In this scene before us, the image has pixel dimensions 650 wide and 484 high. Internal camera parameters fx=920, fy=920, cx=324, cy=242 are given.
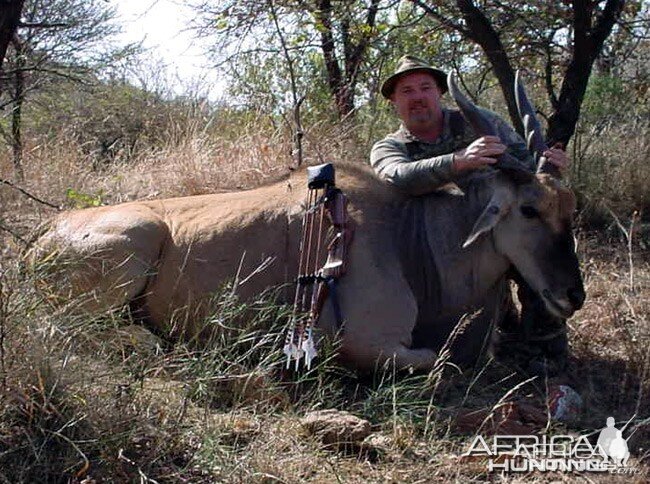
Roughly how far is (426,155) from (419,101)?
1.10ft

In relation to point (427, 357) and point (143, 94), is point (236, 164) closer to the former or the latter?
point (427, 357)

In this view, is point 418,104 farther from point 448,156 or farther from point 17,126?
point 17,126

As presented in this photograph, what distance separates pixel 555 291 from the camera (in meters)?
4.68

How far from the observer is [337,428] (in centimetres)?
372

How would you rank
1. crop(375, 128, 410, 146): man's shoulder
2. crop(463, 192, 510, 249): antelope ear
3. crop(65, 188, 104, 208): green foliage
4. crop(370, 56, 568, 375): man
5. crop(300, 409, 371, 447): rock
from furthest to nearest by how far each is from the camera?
crop(65, 188, 104, 208): green foliage
crop(375, 128, 410, 146): man's shoulder
crop(370, 56, 568, 375): man
crop(463, 192, 510, 249): antelope ear
crop(300, 409, 371, 447): rock

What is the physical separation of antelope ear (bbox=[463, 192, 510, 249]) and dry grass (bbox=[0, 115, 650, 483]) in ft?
2.52

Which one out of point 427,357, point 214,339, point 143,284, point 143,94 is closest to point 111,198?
point 143,284

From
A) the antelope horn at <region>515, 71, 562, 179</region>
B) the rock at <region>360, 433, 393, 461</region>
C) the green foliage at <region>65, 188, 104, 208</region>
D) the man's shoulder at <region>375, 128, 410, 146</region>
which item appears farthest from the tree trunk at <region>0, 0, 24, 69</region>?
the antelope horn at <region>515, 71, 562, 179</region>

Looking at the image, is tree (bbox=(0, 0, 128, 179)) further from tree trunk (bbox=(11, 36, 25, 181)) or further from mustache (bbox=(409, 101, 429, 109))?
mustache (bbox=(409, 101, 429, 109))

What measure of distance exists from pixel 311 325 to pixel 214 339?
0.51 m

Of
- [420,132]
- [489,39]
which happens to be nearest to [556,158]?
[420,132]

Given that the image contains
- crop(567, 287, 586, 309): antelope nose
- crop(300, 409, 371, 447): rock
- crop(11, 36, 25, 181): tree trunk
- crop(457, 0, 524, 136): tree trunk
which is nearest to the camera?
crop(300, 409, 371, 447): rock

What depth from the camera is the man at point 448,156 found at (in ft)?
16.0

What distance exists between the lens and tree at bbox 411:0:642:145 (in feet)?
25.6
